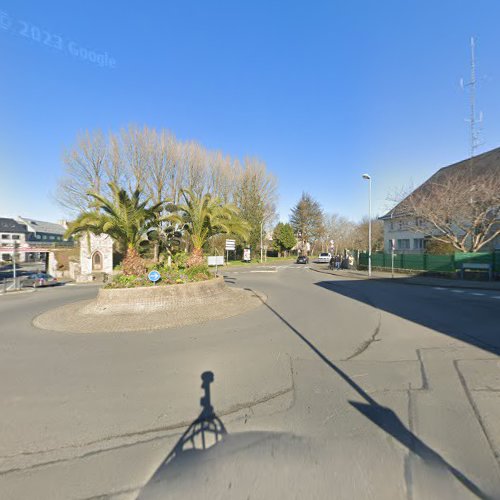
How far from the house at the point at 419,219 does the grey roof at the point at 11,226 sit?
84634mm

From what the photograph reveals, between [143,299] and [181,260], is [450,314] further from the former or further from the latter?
[181,260]

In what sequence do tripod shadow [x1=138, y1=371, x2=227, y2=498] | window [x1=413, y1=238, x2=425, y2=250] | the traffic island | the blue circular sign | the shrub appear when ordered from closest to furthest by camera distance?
1. tripod shadow [x1=138, y1=371, x2=227, y2=498]
2. the traffic island
3. the blue circular sign
4. the shrub
5. window [x1=413, y1=238, x2=425, y2=250]

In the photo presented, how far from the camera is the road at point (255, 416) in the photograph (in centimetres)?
237

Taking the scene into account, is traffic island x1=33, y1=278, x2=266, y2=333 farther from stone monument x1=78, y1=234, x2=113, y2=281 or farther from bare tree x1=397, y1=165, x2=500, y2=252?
stone monument x1=78, y1=234, x2=113, y2=281

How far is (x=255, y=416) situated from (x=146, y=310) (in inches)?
269

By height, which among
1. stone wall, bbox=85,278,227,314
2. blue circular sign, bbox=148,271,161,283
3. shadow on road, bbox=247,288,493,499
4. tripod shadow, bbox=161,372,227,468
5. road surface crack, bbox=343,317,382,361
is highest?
Answer: blue circular sign, bbox=148,271,161,283

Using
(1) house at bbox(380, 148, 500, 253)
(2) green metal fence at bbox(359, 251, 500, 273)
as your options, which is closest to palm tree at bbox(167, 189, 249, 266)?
(2) green metal fence at bbox(359, 251, 500, 273)

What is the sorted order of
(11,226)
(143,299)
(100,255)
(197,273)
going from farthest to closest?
(11,226), (100,255), (197,273), (143,299)

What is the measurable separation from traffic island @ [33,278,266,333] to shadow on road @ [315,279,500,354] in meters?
5.11

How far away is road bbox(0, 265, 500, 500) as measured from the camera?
2373mm

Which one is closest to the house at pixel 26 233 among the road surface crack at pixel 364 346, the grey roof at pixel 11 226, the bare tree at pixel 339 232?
the grey roof at pixel 11 226

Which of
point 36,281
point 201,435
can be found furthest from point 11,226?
point 201,435

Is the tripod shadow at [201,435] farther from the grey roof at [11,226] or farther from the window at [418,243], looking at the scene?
the grey roof at [11,226]

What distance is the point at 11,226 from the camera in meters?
69.3
